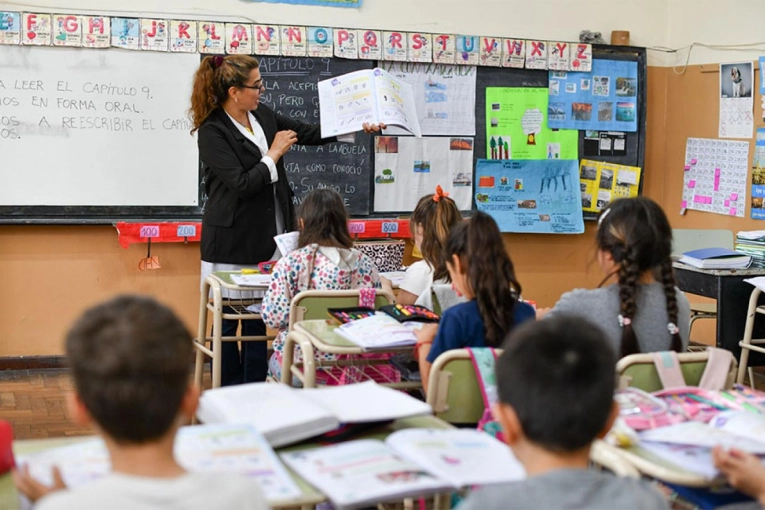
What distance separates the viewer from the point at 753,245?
4.71 meters

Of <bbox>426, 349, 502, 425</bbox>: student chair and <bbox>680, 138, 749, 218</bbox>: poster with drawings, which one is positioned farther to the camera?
<bbox>680, 138, 749, 218</bbox>: poster with drawings

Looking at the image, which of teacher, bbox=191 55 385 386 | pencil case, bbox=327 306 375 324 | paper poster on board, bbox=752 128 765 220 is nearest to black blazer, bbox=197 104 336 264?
teacher, bbox=191 55 385 386

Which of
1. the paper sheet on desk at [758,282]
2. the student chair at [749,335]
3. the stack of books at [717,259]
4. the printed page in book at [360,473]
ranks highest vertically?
the stack of books at [717,259]

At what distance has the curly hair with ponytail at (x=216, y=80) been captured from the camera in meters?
3.99

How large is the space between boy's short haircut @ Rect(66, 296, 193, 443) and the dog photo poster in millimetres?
4977

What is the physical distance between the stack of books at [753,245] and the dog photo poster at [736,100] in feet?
3.18

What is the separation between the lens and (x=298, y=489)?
1.44 metres

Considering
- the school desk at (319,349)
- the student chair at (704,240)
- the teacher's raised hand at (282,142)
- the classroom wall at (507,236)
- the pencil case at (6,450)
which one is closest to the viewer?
the pencil case at (6,450)

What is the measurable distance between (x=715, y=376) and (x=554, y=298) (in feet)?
12.9

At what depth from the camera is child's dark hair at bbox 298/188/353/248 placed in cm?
340

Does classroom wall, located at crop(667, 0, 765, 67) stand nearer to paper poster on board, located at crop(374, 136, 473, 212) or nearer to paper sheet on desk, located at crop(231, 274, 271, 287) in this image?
paper poster on board, located at crop(374, 136, 473, 212)

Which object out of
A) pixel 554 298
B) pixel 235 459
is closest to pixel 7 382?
pixel 554 298

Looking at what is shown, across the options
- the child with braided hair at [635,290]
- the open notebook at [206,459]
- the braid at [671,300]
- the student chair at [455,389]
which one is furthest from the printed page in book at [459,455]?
the braid at [671,300]

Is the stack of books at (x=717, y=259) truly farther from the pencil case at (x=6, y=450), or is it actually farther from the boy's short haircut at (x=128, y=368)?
the boy's short haircut at (x=128, y=368)
